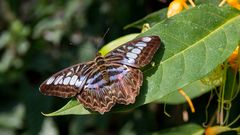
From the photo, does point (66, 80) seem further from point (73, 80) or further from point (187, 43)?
point (187, 43)

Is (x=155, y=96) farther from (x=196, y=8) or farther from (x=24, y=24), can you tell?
(x=24, y=24)

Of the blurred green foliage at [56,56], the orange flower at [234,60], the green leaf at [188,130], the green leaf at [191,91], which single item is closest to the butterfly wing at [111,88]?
the orange flower at [234,60]

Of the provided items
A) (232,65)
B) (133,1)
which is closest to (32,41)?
(133,1)

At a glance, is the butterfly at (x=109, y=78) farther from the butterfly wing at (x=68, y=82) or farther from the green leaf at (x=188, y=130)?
the green leaf at (x=188, y=130)

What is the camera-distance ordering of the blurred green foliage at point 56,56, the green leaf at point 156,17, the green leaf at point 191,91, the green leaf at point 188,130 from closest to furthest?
the green leaf at point 156,17, the green leaf at point 191,91, the green leaf at point 188,130, the blurred green foliage at point 56,56

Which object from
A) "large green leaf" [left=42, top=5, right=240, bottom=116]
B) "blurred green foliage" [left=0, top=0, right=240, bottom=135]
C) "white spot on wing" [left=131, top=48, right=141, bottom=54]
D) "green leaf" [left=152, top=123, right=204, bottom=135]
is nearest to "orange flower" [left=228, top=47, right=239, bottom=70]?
"large green leaf" [left=42, top=5, right=240, bottom=116]
